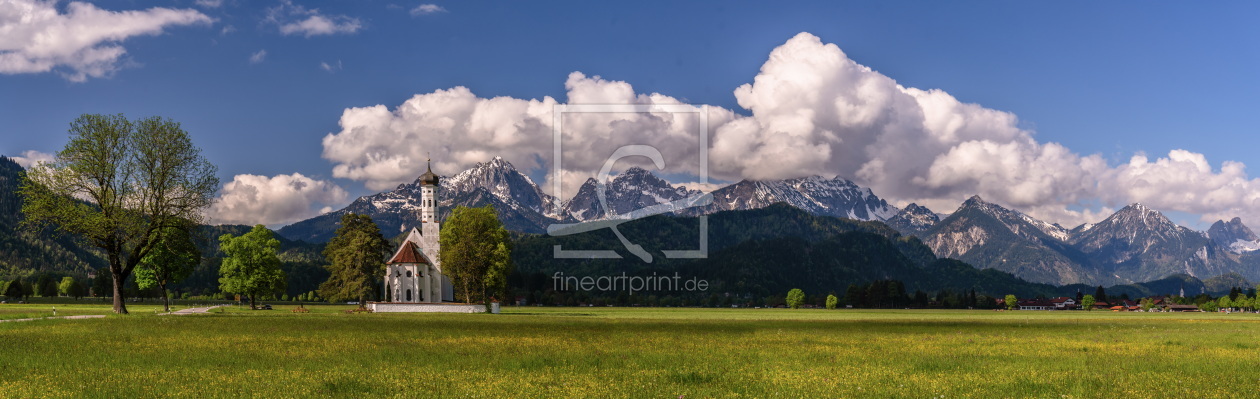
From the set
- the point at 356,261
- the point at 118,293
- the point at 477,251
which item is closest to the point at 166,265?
the point at 356,261

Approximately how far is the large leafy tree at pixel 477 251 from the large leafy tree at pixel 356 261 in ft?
46.5

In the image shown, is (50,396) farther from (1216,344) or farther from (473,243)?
(473,243)

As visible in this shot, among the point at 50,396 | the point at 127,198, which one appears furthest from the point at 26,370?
the point at 127,198

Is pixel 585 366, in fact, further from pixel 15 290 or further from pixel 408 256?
pixel 15 290

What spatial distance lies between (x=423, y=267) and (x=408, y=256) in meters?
2.75

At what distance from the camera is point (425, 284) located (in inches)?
5012

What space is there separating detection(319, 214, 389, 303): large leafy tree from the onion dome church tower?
874 centimetres

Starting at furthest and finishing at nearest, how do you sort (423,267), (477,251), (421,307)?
(423,267) → (421,307) → (477,251)

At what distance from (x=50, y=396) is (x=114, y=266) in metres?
57.1

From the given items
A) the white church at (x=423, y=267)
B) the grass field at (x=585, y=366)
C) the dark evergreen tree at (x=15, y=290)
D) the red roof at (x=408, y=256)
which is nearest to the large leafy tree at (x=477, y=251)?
the white church at (x=423, y=267)

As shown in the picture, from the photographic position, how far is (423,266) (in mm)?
126812

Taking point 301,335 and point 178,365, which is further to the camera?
point 301,335

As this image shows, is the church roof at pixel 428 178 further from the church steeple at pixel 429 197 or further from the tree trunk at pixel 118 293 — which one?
the tree trunk at pixel 118 293

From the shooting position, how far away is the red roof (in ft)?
411
